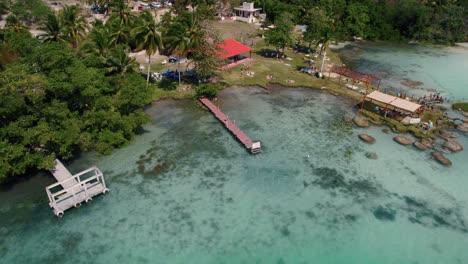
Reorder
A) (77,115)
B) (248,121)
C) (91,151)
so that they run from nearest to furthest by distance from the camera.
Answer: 1. (77,115)
2. (91,151)
3. (248,121)

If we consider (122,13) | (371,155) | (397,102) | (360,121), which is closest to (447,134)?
(397,102)

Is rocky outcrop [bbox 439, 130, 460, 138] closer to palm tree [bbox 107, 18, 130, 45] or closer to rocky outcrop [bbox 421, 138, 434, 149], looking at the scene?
rocky outcrop [bbox 421, 138, 434, 149]

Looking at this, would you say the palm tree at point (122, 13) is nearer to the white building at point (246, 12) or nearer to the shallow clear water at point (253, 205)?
the shallow clear water at point (253, 205)

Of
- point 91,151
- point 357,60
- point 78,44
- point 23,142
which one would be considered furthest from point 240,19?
point 23,142

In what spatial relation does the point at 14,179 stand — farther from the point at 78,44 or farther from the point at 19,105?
the point at 78,44

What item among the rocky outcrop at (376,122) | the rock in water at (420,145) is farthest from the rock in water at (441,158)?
the rocky outcrop at (376,122)

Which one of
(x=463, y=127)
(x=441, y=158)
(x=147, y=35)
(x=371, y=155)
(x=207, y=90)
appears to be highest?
(x=147, y=35)

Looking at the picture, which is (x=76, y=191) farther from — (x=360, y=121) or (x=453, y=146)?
(x=453, y=146)
